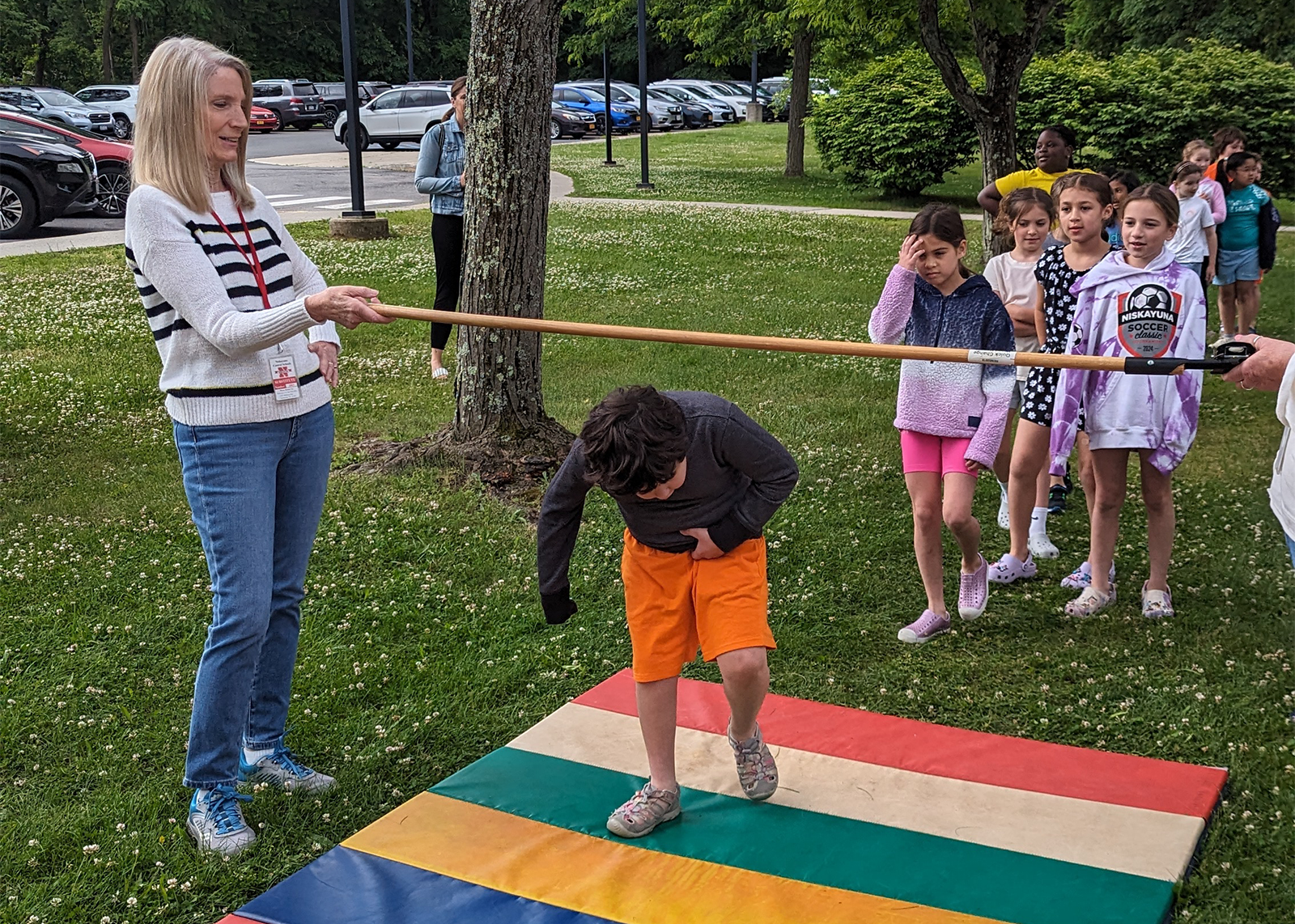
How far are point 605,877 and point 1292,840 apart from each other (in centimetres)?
206

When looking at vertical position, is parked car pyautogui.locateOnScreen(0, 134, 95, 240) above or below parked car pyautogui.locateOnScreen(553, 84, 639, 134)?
below

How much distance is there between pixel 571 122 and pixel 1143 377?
34697 millimetres

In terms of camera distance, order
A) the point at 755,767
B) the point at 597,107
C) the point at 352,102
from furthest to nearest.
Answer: the point at 597,107
the point at 352,102
the point at 755,767

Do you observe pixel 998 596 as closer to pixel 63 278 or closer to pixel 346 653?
pixel 346 653

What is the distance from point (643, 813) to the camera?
368cm

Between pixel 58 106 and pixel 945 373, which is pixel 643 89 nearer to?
pixel 58 106

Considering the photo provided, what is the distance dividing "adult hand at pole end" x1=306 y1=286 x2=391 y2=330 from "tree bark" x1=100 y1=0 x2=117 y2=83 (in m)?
53.3

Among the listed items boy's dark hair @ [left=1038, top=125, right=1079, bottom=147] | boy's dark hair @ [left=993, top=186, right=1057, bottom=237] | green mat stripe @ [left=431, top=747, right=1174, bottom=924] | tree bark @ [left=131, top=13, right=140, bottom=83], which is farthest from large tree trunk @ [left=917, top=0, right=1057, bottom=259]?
tree bark @ [left=131, top=13, right=140, bottom=83]

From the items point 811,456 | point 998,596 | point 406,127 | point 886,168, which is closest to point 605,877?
point 998,596

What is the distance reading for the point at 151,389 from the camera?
8836 millimetres

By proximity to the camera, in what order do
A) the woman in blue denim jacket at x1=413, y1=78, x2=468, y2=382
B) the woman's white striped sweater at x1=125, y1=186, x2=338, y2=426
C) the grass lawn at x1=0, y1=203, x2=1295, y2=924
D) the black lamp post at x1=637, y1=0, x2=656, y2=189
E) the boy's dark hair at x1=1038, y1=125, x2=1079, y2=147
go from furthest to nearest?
1. the black lamp post at x1=637, y1=0, x2=656, y2=189
2. the woman in blue denim jacket at x1=413, y1=78, x2=468, y2=382
3. the boy's dark hair at x1=1038, y1=125, x2=1079, y2=147
4. the grass lawn at x1=0, y1=203, x2=1295, y2=924
5. the woman's white striped sweater at x1=125, y1=186, x2=338, y2=426

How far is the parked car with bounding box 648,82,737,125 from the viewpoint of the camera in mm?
44600

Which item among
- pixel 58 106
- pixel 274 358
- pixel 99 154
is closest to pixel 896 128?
pixel 99 154

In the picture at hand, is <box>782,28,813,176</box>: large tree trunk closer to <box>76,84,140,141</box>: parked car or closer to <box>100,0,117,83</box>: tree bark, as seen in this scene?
<box>76,84,140,141</box>: parked car
